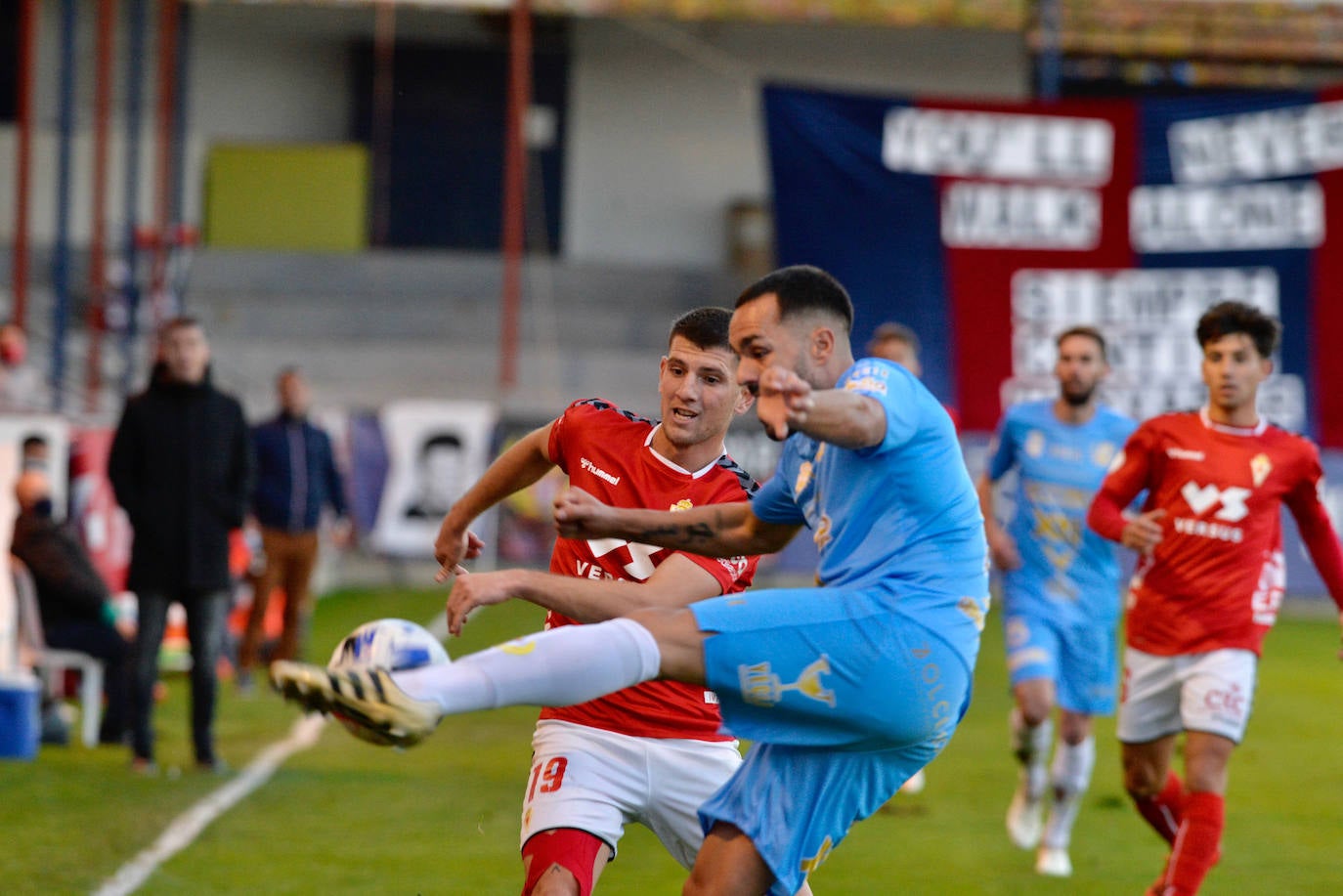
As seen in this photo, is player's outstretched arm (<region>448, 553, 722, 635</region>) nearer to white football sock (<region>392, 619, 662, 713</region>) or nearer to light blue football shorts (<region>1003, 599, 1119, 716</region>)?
white football sock (<region>392, 619, 662, 713</region>)

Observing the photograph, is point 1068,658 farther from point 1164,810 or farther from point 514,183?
point 514,183

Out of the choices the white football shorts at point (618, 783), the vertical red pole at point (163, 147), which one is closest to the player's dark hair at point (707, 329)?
the white football shorts at point (618, 783)

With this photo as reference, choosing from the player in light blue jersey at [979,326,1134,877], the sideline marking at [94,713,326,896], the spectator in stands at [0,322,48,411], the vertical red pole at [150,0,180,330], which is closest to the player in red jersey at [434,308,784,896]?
the sideline marking at [94,713,326,896]

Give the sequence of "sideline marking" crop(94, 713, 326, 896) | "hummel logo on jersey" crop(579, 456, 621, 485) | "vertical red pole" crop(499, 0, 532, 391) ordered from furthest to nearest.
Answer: "vertical red pole" crop(499, 0, 532, 391)
"sideline marking" crop(94, 713, 326, 896)
"hummel logo on jersey" crop(579, 456, 621, 485)

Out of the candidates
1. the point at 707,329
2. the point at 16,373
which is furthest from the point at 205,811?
the point at 16,373

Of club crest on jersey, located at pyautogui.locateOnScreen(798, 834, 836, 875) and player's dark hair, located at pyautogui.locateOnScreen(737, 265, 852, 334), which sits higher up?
player's dark hair, located at pyautogui.locateOnScreen(737, 265, 852, 334)

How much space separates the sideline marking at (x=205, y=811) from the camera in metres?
6.86

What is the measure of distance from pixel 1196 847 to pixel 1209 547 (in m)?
1.18

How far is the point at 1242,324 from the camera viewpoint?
256 inches

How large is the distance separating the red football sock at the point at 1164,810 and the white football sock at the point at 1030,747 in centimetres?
111

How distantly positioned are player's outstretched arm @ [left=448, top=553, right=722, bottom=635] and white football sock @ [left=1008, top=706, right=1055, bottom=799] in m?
3.88

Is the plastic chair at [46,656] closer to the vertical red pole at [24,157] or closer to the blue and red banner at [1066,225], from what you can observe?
the vertical red pole at [24,157]

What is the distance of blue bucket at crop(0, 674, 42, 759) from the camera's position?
9.33 m

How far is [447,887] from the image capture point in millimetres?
6977
